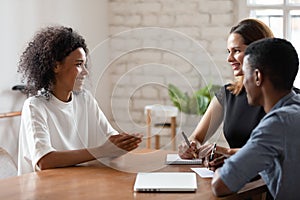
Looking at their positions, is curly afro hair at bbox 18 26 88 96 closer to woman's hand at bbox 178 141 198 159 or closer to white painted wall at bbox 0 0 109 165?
woman's hand at bbox 178 141 198 159

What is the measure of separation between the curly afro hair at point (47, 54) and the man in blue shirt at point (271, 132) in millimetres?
987

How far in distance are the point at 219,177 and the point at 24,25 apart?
7.67 ft

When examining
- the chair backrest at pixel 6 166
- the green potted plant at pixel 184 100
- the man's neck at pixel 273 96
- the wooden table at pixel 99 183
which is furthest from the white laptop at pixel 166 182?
the chair backrest at pixel 6 166

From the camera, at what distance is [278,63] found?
6.47 ft

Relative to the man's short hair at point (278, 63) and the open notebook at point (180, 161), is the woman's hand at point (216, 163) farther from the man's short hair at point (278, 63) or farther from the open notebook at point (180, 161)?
the man's short hair at point (278, 63)

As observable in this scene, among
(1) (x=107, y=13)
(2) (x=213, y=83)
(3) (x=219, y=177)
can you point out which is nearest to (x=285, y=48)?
(3) (x=219, y=177)

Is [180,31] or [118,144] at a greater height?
[180,31]

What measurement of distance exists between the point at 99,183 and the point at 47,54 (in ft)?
2.44

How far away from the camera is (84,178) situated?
238cm

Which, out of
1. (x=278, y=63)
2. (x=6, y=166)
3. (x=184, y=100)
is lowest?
(x=6, y=166)

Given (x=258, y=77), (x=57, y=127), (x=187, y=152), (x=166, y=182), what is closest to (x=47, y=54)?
(x=57, y=127)

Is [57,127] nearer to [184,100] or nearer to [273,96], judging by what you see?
[184,100]

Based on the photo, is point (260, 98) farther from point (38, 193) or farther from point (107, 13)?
point (107, 13)

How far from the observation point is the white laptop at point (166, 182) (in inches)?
85.7
